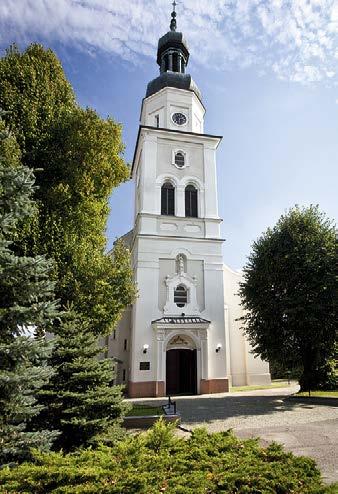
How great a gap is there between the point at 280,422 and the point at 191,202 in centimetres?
1706

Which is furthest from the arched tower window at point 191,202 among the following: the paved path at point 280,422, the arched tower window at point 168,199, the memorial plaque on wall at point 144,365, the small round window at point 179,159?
the paved path at point 280,422

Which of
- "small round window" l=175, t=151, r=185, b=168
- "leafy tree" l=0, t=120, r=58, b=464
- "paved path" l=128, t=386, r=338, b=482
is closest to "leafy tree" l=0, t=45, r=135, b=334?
"leafy tree" l=0, t=120, r=58, b=464

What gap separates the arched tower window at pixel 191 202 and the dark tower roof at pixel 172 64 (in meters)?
8.46

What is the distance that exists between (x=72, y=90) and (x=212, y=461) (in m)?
13.7

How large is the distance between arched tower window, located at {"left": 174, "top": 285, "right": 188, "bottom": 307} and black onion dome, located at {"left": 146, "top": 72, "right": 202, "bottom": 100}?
16.1m

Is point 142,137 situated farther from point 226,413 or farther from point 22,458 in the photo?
point 22,458

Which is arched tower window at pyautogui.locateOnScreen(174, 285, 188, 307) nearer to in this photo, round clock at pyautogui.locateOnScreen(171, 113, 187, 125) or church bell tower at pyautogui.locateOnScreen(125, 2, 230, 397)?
church bell tower at pyautogui.locateOnScreen(125, 2, 230, 397)

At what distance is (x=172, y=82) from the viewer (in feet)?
91.4

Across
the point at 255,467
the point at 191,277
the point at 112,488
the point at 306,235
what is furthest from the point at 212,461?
the point at 191,277

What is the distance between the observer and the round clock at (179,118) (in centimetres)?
2750

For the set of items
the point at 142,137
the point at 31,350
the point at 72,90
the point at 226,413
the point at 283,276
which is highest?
the point at 142,137

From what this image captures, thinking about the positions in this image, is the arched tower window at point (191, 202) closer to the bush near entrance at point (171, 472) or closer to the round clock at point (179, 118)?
the round clock at point (179, 118)

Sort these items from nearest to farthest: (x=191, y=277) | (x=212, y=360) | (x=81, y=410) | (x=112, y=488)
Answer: (x=112, y=488) < (x=81, y=410) < (x=212, y=360) < (x=191, y=277)

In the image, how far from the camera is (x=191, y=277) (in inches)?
926
